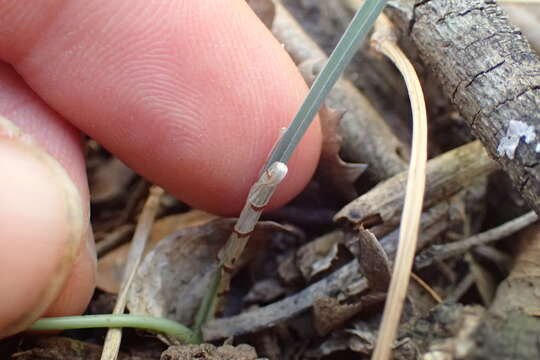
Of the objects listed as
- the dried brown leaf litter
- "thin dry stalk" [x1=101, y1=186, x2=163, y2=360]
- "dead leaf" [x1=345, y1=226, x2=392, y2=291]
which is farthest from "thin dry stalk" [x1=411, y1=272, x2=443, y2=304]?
"thin dry stalk" [x1=101, y1=186, x2=163, y2=360]

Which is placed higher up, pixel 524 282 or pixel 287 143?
pixel 287 143

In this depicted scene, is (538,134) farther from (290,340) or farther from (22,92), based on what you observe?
(22,92)

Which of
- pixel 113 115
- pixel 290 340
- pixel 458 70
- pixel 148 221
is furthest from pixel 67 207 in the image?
pixel 458 70

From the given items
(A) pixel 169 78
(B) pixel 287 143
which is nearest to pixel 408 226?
(B) pixel 287 143

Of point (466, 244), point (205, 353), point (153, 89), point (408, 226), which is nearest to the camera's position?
point (408, 226)

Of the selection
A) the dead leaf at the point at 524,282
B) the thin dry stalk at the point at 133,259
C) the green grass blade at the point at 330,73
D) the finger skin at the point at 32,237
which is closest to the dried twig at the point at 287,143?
the green grass blade at the point at 330,73

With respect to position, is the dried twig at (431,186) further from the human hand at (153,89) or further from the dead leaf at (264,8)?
the dead leaf at (264,8)

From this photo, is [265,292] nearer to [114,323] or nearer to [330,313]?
[330,313]
